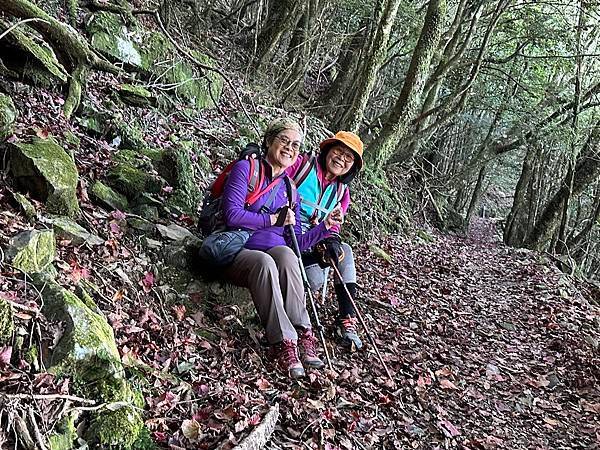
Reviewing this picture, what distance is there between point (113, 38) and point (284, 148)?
13.2ft

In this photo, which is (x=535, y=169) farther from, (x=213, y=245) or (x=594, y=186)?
(x=213, y=245)

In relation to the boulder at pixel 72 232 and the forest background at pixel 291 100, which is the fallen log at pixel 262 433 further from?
the boulder at pixel 72 232

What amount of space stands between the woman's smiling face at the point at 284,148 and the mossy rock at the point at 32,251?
2.08 meters

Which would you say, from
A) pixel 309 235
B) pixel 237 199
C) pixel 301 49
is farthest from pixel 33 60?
pixel 301 49

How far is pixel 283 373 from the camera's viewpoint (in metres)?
4.23

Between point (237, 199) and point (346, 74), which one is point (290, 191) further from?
point (346, 74)

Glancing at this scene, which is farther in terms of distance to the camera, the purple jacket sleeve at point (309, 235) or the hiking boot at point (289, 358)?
the purple jacket sleeve at point (309, 235)

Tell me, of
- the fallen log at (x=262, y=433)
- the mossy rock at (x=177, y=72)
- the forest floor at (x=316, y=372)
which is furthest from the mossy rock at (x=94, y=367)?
the mossy rock at (x=177, y=72)

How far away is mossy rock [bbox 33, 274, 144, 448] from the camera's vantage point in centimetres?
268

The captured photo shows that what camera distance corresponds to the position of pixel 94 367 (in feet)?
9.31

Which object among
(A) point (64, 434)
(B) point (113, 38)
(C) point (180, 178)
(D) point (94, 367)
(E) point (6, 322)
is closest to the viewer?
(A) point (64, 434)

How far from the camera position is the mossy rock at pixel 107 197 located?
5.01m

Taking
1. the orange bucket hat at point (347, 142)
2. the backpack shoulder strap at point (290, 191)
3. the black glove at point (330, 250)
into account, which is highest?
the orange bucket hat at point (347, 142)

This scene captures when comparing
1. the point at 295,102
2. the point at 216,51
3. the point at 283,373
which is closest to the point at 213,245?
the point at 283,373
